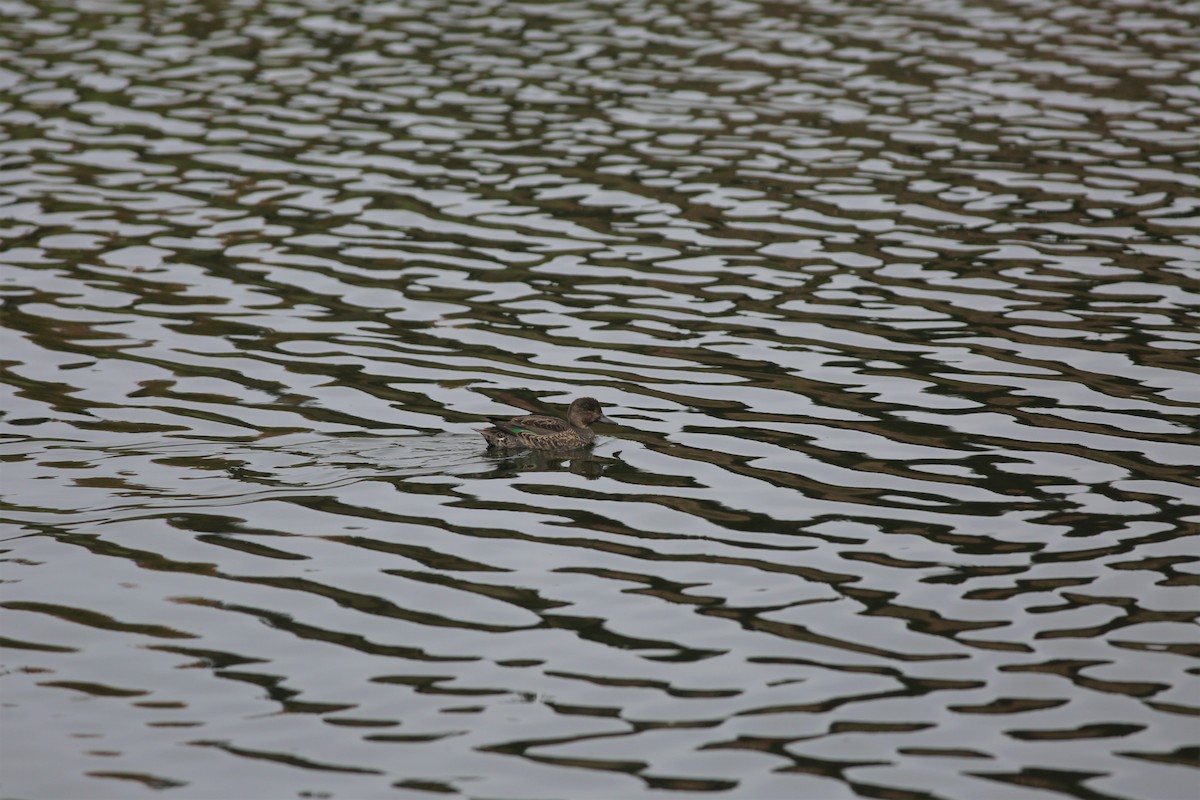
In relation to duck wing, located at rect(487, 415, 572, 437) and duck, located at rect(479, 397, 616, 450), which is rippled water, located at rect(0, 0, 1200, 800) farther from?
duck wing, located at rect(487, 415, 572, 437)

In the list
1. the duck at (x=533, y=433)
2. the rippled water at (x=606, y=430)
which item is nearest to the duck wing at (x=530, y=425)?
the duck at (x=533, y=433)

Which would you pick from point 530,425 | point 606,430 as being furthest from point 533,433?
point 606,430

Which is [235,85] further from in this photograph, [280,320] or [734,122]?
[280,320]

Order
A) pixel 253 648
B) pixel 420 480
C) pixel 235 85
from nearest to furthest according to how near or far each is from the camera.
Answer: pixel 253 648 → pixel 420 480 → pixel 235 85

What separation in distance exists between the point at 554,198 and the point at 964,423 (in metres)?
9.68

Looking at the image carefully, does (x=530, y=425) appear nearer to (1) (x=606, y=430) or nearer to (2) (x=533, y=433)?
(2) (x=533, y=433)

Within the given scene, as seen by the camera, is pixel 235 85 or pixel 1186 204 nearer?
pixel 1186 204

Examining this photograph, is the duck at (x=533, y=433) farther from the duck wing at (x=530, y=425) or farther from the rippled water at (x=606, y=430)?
the rippled water at (x=606, y=430)

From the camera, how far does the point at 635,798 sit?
27.6 feet

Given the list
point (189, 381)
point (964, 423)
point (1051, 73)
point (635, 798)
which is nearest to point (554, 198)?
point (189, 381)

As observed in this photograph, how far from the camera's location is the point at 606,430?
1447cm

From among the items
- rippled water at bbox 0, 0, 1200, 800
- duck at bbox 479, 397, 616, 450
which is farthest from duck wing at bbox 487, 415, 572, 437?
rippled water at bbox 0, 0, 1200, 800

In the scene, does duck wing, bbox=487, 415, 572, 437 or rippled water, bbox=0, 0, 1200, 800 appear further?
duck wing, bbox=487, 415, 572, 437

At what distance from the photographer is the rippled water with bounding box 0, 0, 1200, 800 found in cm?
912
